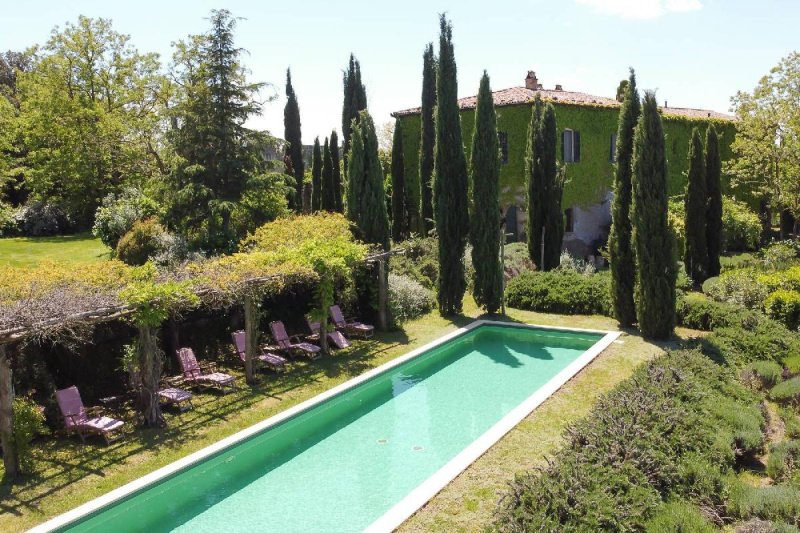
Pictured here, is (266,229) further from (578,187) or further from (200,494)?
(578,187)

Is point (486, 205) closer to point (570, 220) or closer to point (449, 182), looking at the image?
point (449, 182)

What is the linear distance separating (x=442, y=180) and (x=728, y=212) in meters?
19.4

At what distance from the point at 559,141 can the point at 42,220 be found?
27.4 m

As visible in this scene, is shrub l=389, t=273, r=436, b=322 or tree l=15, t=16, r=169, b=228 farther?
tree l=15, t=16, r=169, b=228

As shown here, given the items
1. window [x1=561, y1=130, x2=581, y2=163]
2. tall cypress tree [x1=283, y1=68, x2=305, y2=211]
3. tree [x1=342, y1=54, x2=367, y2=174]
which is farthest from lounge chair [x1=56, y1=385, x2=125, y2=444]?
tall cypress tree [x1=283, y1=68, x2=305, y2=211]

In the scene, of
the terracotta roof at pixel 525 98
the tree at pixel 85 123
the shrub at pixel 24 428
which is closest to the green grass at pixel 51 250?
the tree at pixel 85 123

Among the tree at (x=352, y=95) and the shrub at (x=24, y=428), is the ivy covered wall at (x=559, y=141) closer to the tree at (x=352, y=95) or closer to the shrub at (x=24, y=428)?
the tree at (x=352, y=95)

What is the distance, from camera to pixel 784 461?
8.20 m

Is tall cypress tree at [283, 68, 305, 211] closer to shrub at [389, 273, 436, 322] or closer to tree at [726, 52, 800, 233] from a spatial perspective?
shrub at [389, 273, 436, 322]

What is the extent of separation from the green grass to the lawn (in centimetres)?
1299

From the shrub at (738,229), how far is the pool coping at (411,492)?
20338 millimetres

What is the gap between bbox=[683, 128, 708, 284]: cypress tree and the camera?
22312 mm

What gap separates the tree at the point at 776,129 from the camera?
26984 millimetres

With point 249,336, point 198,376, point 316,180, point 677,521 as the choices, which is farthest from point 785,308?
point 316,180
